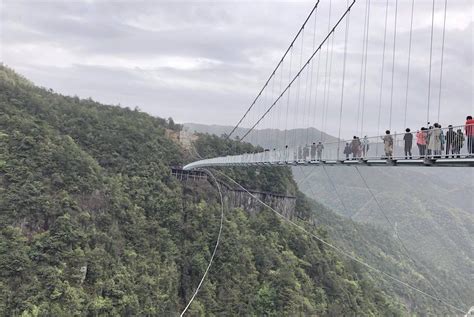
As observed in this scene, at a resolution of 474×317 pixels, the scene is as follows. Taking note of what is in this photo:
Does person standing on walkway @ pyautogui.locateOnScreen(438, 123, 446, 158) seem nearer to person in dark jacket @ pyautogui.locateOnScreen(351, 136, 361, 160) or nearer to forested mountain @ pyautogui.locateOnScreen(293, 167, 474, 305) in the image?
person in dark jacket @ pyautogui.locateOnScreen(351, 136, 361, 160)

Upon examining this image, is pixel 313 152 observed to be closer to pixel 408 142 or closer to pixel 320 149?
pixel 320 149

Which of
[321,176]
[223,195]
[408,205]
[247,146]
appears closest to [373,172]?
[321,176]

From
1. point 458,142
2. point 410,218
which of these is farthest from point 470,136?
point 410,218

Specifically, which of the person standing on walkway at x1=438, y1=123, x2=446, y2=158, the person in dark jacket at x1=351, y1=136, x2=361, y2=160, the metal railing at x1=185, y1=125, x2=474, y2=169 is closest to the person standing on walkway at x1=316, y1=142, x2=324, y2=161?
the metal railing at x1=185, y1=125, x2=474, y2=169

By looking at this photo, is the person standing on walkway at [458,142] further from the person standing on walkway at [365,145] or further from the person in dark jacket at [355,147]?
the person in dark jacket at [355,147]

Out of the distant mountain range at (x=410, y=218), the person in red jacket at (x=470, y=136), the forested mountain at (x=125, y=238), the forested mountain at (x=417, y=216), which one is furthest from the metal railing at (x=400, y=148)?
the forested mountain at (x=417, y=216)

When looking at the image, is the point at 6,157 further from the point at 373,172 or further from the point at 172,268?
the point at 373,172
